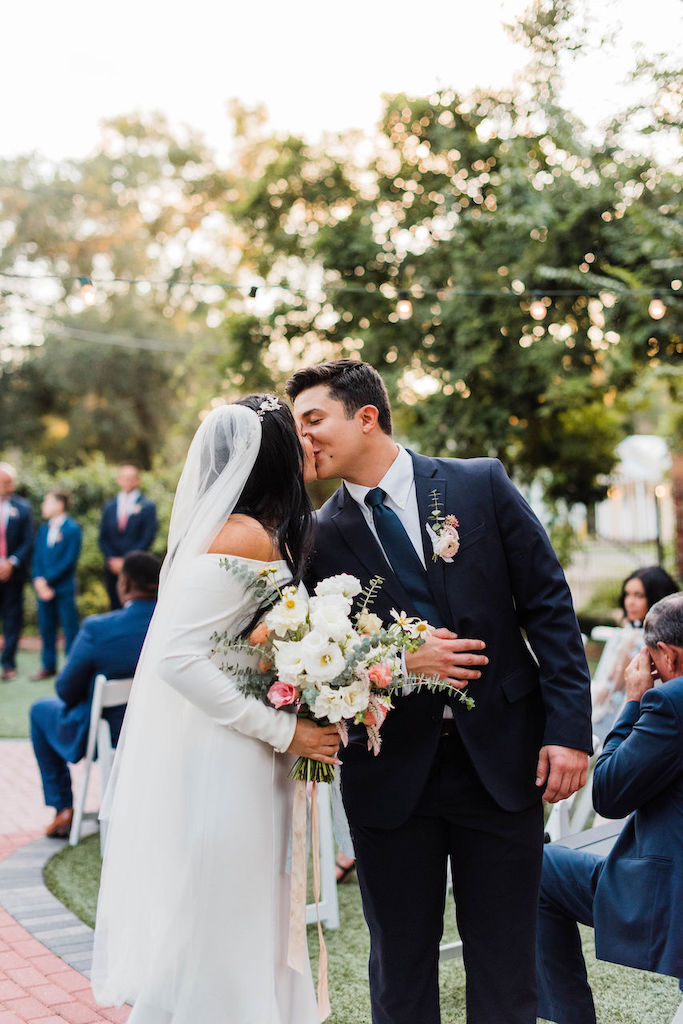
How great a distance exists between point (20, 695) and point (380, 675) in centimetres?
831

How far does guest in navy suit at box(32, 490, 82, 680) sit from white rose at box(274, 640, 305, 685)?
8407mm

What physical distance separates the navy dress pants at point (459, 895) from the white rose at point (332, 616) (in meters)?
0.46

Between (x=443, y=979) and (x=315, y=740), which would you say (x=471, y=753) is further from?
(x=443, y=979)

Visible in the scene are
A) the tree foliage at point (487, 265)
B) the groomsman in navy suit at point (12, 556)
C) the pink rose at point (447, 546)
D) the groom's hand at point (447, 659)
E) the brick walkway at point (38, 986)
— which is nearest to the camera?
the groom's hand at point (447, 659)

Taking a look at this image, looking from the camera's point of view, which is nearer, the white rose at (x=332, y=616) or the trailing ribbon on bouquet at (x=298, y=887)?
the white rose at (x=332, y=616)

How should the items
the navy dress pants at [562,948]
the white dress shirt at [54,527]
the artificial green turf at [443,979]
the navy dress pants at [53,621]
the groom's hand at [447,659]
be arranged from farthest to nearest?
the navy dress pants at [53,621], the white dress shirt at [54,527], the artificial green turf at [443,979], the navy dress pants at [562,948], the groom's hand at [447,659]

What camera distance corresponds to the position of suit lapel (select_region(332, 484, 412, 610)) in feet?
8.34

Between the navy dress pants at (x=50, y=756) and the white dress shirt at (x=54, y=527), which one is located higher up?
the white dress shirt at (x=54, y=527)

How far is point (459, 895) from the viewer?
2512 mm

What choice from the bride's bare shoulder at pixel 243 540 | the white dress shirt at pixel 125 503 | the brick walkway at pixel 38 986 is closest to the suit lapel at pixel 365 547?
the bride's bare shoulder at pixel 243 540

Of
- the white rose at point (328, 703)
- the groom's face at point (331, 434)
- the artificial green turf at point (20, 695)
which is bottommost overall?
the artificial green turf at point (20, 695)

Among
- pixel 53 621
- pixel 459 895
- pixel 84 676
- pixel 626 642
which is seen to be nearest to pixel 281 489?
pixel 459 895

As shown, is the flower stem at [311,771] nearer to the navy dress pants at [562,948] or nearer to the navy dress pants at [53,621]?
the navy dress pants at [562,948]

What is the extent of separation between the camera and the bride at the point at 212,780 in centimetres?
241
